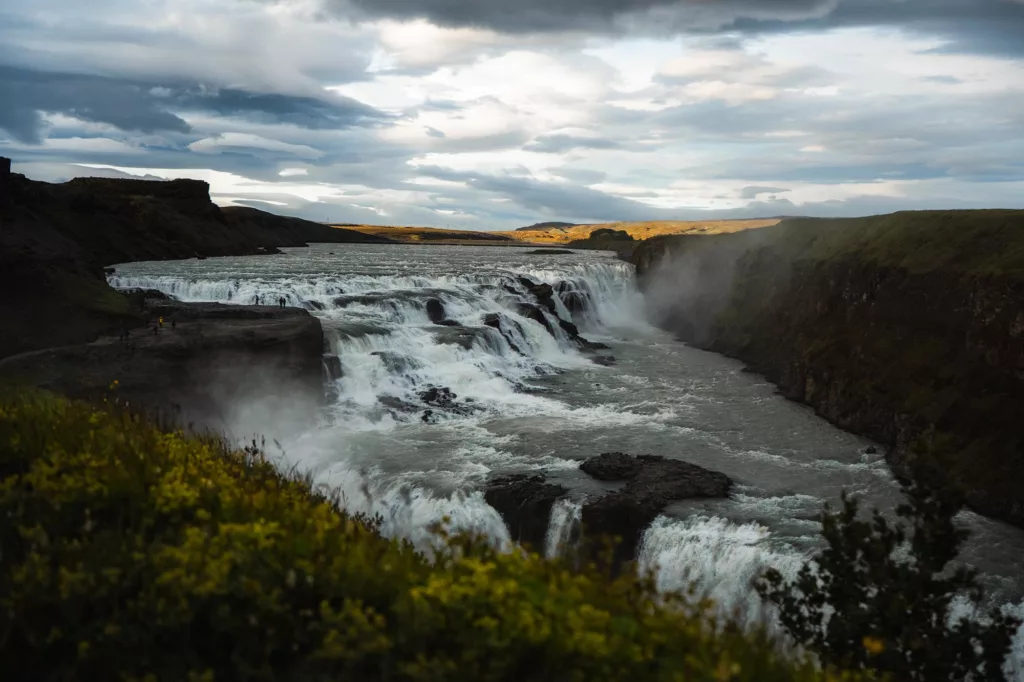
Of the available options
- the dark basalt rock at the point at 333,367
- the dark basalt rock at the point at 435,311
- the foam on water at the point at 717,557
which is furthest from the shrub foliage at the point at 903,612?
the dark basalt rock at the point at 435,311

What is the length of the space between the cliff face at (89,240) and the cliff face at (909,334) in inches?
786

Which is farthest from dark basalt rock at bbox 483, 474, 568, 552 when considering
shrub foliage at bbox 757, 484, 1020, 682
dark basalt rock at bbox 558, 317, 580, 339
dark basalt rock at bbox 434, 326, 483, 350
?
dark basalt rock at bbox 558, 317, 580, 339

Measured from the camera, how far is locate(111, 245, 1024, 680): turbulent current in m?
12.9

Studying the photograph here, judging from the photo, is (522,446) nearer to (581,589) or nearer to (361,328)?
(361,328)

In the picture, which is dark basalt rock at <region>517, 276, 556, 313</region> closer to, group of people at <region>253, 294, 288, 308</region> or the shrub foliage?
group of people at <region>253, 294, 288, 308</region>

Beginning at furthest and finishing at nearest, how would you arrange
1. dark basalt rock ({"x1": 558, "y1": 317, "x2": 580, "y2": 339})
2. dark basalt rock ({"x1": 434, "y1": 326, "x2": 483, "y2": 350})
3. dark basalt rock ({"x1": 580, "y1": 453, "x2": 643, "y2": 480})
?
dark basalt rock ({"x1": 558, "y1": 317, "x2": 580, "y2": 339}) → dark basalt rock ({"x1": 434, "y1": 326, "x2": 483, "y2": 350}) → dark basalt rock ({"x1": 580, "y1": 453, "x2": 643, "y2": 480})

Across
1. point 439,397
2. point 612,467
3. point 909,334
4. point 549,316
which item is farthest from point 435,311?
point 909,334

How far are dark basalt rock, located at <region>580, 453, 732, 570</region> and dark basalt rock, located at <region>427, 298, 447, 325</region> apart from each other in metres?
16.2

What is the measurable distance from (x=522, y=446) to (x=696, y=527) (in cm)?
588

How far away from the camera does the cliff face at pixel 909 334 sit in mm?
16250

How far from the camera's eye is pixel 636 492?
1443 centimetres

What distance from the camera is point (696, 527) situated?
13.1m

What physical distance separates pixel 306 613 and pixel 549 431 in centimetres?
1586

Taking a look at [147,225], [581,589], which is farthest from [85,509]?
[147,225]
